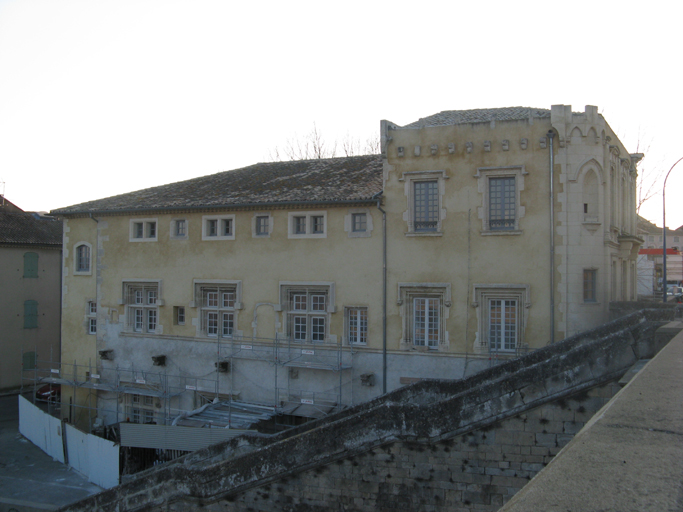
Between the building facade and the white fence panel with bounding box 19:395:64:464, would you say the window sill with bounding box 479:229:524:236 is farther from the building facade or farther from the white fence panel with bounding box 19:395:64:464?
the white fence panel with bounding box 19:395:64:464

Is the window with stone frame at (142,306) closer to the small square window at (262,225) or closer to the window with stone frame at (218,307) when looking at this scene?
the window with stone frame at (218,307)

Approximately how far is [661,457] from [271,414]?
14.9 m

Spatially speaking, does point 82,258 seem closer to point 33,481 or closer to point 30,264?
point 33,481

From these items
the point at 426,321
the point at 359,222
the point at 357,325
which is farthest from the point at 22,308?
the point at 426,321

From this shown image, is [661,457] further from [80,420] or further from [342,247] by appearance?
[80,420]

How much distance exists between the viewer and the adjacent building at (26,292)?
29.8 m

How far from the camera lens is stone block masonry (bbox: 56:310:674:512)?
27.8 ft

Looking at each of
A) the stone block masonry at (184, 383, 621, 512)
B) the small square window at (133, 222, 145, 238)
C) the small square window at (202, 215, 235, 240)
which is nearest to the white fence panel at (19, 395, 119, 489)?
the small square window at (133, 222, 145, 238)

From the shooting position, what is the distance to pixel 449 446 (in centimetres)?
881

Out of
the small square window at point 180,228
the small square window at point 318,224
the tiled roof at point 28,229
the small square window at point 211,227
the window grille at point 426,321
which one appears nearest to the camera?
the window grille at point 426,321

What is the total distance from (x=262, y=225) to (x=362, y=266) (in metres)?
3.87

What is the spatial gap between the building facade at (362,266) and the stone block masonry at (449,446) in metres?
7.62

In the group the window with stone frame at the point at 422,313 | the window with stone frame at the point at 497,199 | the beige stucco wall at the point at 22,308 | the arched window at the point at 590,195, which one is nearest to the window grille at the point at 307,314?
the window with stone frame at the point at 422,313

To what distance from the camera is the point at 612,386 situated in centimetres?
830
